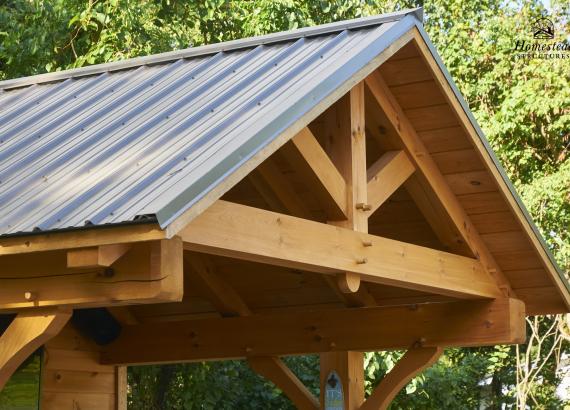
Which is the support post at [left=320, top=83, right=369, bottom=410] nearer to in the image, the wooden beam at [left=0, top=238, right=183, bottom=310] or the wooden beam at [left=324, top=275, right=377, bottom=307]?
the wooden beam at [left=0, top=238, right=183, bottom=310]

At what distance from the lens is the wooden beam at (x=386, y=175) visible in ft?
20.7

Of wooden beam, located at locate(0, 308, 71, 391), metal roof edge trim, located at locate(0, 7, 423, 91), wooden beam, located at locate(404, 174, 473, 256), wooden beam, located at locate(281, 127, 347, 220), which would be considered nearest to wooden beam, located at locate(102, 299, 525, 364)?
wooden beam, located at locate(404, 174, 473, 256)

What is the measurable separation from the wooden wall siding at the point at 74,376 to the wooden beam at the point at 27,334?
3.04 metres

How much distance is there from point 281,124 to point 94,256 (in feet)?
3.65

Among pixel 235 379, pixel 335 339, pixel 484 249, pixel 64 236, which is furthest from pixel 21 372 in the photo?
pixel 235 379

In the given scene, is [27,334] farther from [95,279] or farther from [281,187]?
[281,187]

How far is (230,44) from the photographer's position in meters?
6.67

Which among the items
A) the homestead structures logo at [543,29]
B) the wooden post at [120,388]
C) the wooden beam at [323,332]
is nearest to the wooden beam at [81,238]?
the wooden beam at [323,332]

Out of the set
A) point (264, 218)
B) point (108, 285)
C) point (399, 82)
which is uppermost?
point (399, 82)

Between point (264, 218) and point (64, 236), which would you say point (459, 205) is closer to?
point (264, 218)

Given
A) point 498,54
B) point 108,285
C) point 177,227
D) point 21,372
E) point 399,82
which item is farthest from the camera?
point 498,54

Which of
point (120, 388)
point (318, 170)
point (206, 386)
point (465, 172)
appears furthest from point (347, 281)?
point (206, 386)

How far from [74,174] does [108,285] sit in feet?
2.07

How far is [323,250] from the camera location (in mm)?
5605
